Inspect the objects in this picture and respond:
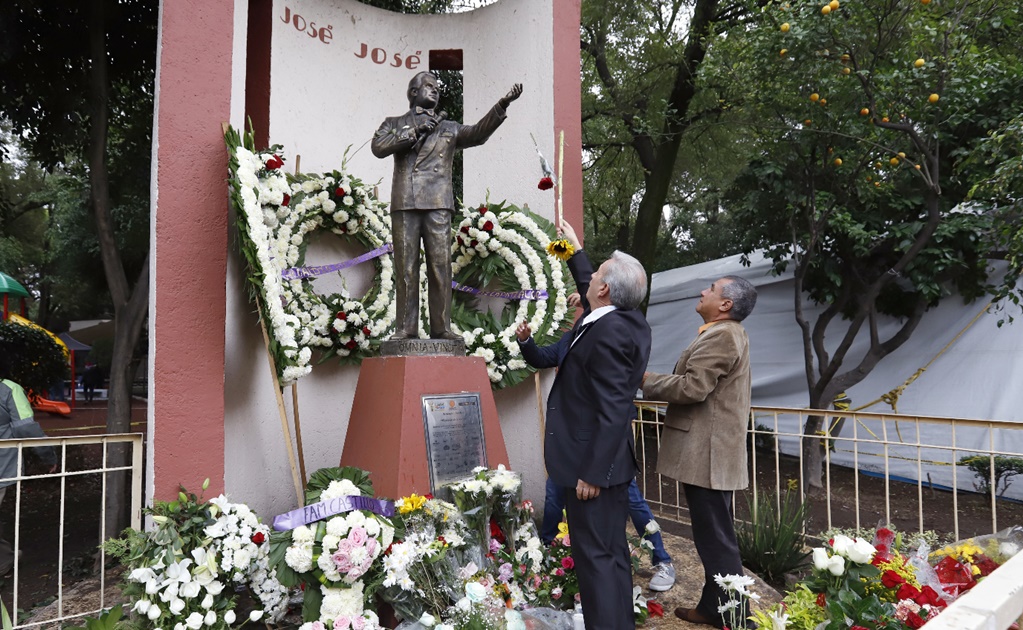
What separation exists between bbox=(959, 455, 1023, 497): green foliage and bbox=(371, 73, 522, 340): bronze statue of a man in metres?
6.18

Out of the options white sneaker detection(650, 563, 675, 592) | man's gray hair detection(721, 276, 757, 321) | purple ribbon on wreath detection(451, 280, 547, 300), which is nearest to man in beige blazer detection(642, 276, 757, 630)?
man's gray hair detection(721, 276, 757, 321)

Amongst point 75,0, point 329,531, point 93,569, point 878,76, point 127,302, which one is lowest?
point 93,569

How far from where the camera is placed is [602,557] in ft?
9.31

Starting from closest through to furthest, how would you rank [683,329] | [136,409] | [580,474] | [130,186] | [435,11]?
1. [580,474]
2. [130,186]
3. [435,11]
4. [683,329]
5. [136,409]

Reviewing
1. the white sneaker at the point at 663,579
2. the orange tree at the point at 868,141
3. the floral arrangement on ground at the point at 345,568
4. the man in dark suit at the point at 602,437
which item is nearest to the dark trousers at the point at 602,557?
the man in dark suit at the point at 602,437

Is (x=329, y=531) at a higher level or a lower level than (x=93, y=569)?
higher

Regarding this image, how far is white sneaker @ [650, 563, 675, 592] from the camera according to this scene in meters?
3.92

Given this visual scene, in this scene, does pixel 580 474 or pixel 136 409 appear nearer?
pixel 580 474

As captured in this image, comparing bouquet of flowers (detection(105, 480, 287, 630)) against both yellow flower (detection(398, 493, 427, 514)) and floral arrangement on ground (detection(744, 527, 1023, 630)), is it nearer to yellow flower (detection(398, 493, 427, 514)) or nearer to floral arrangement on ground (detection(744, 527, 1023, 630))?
yellow flower (detection(398, 493, 427, 514))

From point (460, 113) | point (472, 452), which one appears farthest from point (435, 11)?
point (472, 452)

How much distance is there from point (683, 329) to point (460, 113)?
5.75 metres

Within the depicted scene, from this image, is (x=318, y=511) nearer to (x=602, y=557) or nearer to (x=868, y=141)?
(x=602, y=557)

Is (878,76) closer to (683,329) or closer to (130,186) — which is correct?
(683,329)

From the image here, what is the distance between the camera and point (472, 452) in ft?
14.4
